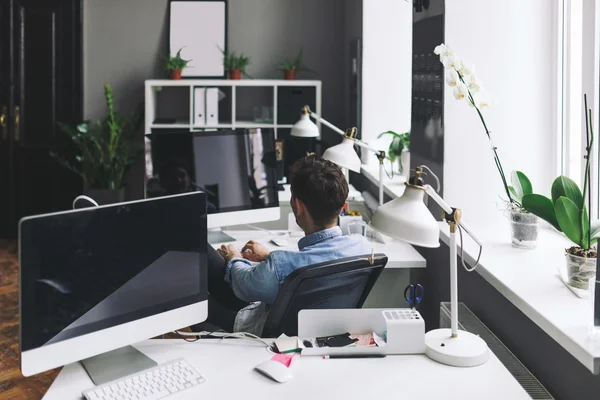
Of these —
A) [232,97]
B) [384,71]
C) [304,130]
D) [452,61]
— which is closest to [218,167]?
[304,130]

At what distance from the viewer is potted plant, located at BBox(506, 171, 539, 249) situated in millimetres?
2312

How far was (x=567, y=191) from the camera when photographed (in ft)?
6.68

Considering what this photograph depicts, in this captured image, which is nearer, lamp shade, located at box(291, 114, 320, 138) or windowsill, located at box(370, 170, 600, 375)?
windowsill, located at box(370, 170, 600, 375)

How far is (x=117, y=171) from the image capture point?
18.8 feet

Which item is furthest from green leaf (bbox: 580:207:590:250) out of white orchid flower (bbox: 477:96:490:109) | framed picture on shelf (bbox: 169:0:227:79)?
framed picture on shelf (bbox: 169:0:227:79)

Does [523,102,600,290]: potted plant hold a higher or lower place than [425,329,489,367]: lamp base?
higher

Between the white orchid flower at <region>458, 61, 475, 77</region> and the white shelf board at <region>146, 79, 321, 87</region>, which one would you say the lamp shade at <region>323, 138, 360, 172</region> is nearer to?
the white orchid flower at <region>458, 61, 475, 77</region>

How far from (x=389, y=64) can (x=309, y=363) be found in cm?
353

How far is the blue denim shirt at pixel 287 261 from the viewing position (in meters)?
2.11

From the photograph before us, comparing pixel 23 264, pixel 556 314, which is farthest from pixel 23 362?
pixel 556 314

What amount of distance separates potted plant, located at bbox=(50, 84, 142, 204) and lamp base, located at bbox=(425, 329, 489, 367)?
424 centimetres

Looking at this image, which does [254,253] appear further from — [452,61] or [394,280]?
[452,61]

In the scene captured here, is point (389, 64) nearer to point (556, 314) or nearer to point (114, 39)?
point (114, 39)

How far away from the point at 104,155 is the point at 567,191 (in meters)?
4.39
